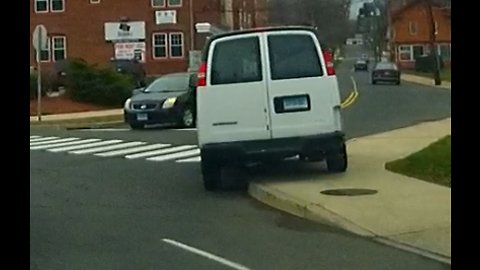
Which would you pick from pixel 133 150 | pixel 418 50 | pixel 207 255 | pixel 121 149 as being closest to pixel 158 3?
pixel 121 149

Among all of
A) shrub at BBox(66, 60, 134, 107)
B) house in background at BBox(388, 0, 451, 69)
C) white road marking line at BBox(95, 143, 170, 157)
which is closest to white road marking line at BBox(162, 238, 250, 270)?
white road marking line at BBox(95, 143, 170, 157)

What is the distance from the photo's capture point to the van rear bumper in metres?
13.8

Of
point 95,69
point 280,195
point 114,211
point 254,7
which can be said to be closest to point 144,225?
point 114,211

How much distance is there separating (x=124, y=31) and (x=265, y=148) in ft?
142

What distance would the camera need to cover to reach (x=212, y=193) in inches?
558

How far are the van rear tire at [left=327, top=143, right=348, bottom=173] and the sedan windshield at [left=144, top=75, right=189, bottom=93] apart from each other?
13078mm

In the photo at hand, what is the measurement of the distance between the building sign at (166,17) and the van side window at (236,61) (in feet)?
139

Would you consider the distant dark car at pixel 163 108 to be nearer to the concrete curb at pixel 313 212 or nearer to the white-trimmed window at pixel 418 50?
the concrete curb at pixel 313 212

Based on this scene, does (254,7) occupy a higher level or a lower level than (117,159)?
higher

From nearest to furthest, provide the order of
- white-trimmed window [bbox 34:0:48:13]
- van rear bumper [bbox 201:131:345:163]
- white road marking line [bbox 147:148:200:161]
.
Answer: van rear bumper [bbox 201:131:345:163] < white road marking line [bbox 147:148:200:161] < white-trimmed window [bbox 34:0:48:13]

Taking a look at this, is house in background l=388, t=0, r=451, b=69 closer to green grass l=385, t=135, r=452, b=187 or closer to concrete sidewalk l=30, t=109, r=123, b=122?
concrete sidewalk l=30, t=109, r=123, b=122

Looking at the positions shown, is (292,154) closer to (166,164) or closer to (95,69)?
(166,164)

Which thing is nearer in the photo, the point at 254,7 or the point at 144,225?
the point at 144,225

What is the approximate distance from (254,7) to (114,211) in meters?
59.7
